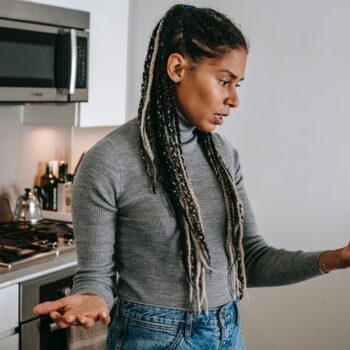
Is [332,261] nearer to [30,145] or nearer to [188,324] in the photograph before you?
[188,324]

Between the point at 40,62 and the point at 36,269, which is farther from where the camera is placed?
the point at 40,62

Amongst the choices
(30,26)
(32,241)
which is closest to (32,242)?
(32,241)

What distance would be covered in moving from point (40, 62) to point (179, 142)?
1.18 metres

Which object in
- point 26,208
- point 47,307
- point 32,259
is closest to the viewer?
point 47,307

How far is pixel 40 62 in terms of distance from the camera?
2.38 meters

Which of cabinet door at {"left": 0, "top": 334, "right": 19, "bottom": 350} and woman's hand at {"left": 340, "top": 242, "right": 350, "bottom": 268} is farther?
cabinet door at {"left": 0, "top": 334, "right": 19, "bottom": 350}

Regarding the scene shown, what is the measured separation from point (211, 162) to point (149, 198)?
19 cm

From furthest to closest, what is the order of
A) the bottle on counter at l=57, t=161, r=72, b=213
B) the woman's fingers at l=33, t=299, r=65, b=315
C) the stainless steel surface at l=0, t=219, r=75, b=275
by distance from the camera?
1. the bottle on counter at l=57, t=161, r=72, b=213
2. the stainless steel surface at l=0, t=219, r=75, b=275
3. the woman's fingers at l=33, t=299, r=65, b=315

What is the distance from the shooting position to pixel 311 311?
274 cm

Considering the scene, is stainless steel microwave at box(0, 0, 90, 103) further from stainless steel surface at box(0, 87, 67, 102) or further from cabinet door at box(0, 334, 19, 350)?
cabinet door at box(0, 334, 19, 350)

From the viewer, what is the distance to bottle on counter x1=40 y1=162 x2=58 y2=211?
2.84 m

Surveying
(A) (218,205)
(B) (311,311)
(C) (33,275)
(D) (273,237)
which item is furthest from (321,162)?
(A) (218,205)

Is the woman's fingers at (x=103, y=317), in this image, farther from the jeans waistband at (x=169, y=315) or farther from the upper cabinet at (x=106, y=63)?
the upper cabinet at (x=106, y=63)

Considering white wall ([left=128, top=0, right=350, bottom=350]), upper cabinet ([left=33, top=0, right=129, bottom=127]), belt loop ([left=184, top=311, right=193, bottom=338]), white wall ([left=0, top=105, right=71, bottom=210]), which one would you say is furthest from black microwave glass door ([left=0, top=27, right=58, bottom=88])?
belt loop ([left=184, top=311, right=193, bottom=338])
